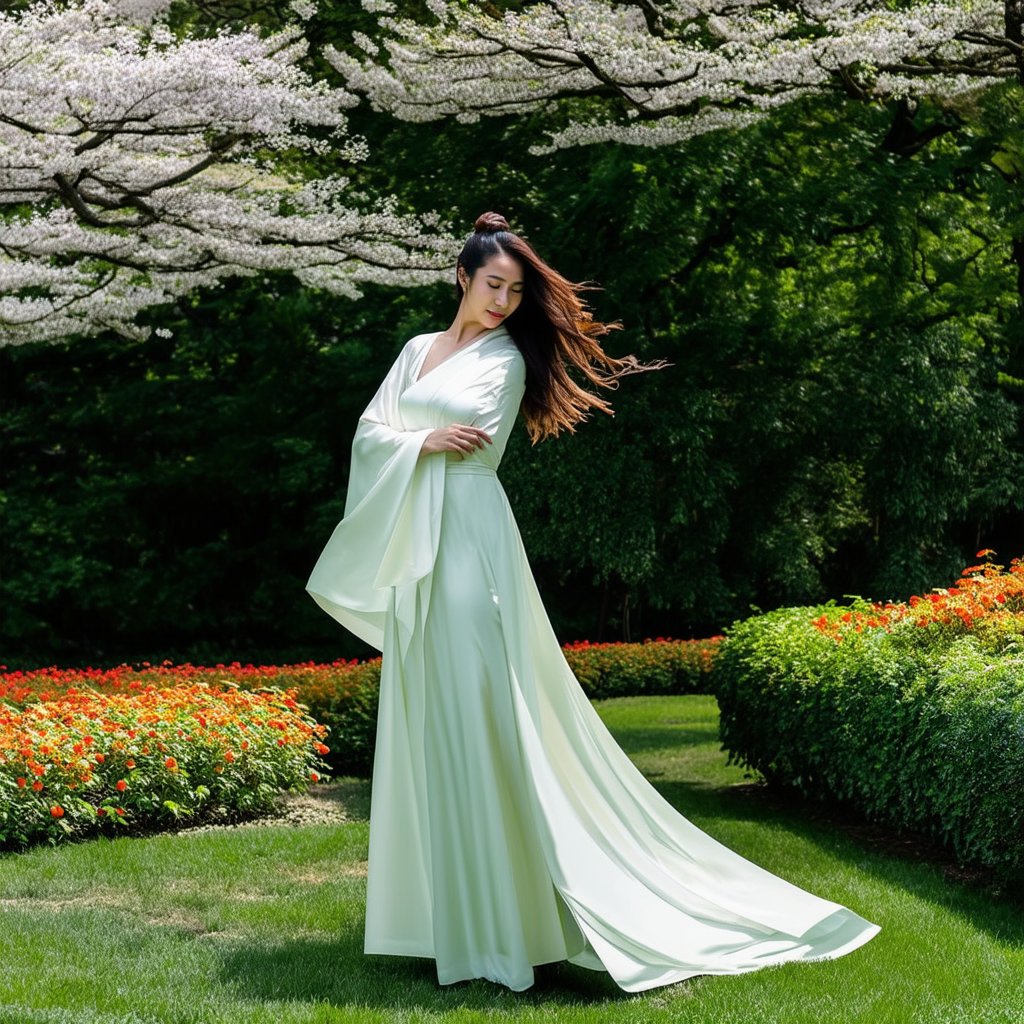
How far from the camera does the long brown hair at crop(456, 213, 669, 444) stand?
14.8 ft

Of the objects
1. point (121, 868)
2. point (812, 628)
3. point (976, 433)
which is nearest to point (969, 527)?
point (976, 433)

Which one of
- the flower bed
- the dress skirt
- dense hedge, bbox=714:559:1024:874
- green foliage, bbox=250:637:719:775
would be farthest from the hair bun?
green foliage, bbox=250:637:719:775

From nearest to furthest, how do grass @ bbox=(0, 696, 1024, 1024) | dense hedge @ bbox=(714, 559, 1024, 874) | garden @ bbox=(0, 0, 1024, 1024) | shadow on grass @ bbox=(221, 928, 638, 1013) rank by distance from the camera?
grass @ bbox=(0, 696, 1024, 1024) < shadow on grass @ bbox=(221, 928, 638, 1013) < garden @ bbox=(0, 0, 1024, 1024) < dense hedge @ bbox=(714, 559, 1024, 874)

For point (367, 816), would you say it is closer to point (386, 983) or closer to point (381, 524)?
point (386, 983)

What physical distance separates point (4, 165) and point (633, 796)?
6160mm

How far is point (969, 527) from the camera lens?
17859 mm

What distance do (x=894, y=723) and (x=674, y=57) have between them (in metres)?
4.42

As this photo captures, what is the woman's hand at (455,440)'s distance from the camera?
428 centimetres

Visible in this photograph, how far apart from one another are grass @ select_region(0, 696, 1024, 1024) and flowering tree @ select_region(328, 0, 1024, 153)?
15.4 feet

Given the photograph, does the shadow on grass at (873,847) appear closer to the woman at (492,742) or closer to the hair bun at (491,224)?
the woman at (492,742)

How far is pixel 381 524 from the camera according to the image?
14.2 ft

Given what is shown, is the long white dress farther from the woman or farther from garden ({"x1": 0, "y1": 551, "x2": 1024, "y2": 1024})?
garden ({"x1": 0, "y1": 551, "x2": 1024, "y2": 1024})

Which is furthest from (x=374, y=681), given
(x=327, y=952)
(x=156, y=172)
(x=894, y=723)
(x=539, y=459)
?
(x=327, y=952)

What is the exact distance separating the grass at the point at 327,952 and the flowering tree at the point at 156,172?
433 centimetres
